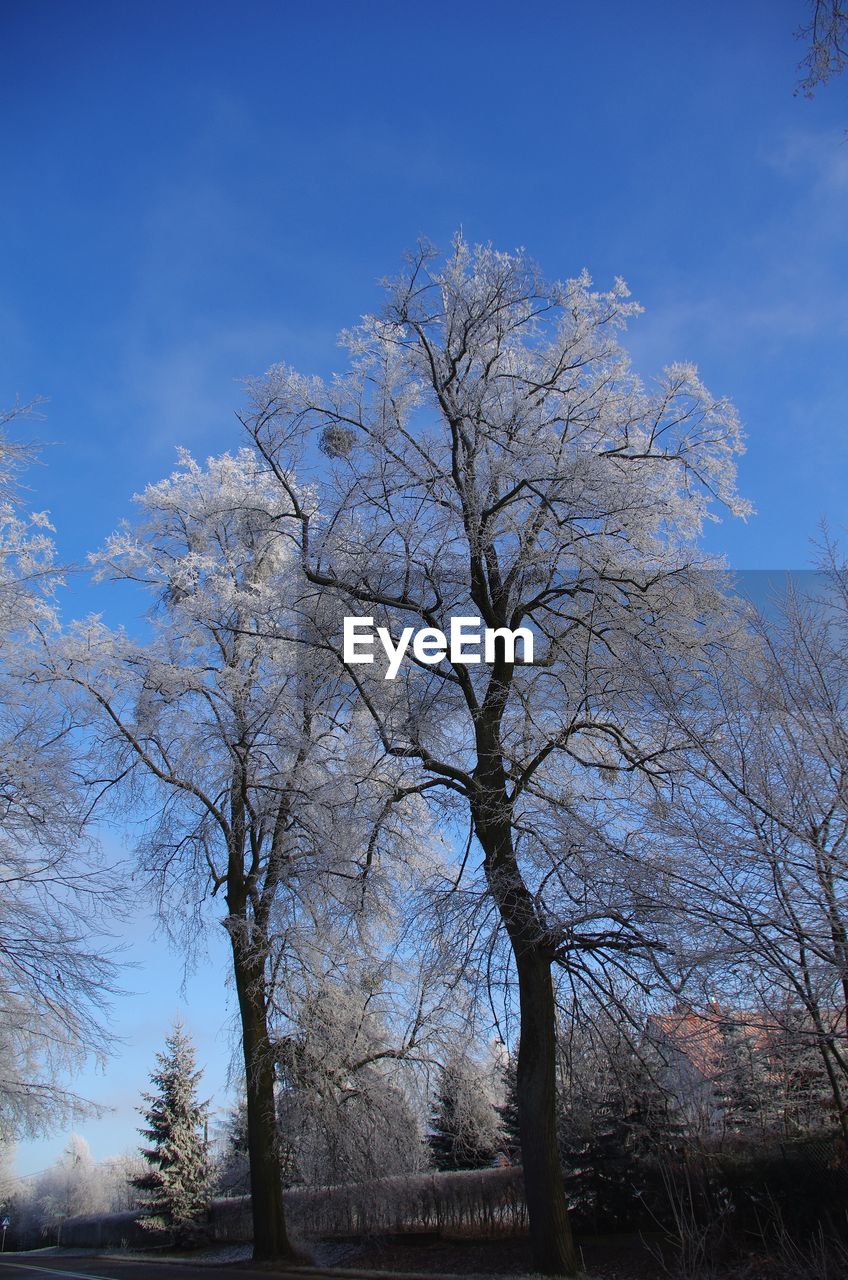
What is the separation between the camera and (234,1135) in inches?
1379

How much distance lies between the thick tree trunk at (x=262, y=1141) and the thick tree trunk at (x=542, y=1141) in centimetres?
629

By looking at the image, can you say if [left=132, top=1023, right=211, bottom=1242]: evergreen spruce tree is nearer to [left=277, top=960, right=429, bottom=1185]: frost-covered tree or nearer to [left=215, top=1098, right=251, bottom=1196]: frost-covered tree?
[left=215, top=1098, right=251, bottom=1196]: frost-covered tree

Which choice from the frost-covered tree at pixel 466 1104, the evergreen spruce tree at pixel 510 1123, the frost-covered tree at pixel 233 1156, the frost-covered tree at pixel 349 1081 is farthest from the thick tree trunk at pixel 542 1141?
the frost-covered tree at pixel 233 1156

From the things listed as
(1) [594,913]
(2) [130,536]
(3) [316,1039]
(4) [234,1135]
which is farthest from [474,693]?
(4) [234,1135]

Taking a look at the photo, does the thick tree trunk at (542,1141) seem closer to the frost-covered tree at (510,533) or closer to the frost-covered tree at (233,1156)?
the frost-covered tree at (510,533)

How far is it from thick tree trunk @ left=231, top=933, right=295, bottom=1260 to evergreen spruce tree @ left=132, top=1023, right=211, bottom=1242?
36.9 feet

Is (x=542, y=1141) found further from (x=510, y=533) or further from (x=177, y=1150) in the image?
(x=177, y=1150)

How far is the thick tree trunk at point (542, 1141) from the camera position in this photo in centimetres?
1039

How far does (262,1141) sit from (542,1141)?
7529mm

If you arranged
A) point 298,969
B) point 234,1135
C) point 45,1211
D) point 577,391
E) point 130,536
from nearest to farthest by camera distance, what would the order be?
point 577,391 → point 298,969 → point 130,536 → point 234,1135 → point 45,1211

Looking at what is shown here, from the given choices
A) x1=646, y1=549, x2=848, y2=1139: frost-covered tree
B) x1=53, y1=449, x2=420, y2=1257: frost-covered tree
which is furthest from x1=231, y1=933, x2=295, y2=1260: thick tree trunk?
x1=646, y1=549, x2=848, y2=1139: frost-covered tree

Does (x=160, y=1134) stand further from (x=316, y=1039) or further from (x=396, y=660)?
(x=396, y=660)

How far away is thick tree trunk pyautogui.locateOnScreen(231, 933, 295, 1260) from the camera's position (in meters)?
16.1

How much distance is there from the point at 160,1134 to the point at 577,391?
996 inches
